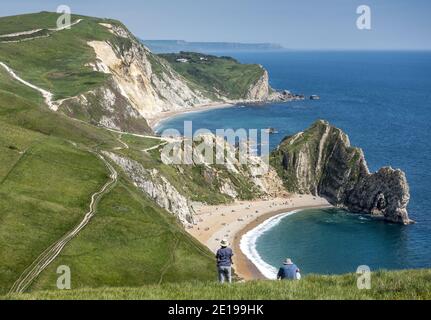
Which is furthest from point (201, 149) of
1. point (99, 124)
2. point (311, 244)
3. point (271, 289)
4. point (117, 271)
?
point (271, 289)

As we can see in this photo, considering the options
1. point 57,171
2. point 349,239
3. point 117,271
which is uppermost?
point 57,171

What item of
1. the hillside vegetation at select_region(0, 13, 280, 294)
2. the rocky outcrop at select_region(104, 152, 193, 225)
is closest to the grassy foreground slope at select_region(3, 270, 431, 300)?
the hillside vegetation at select_region(0, 13, 280, 294)

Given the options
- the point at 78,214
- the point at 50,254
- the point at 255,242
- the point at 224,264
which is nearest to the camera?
the point at 224,264

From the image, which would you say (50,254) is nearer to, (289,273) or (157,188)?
(289,273)

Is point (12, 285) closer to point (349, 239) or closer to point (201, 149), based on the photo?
point (349, 239)

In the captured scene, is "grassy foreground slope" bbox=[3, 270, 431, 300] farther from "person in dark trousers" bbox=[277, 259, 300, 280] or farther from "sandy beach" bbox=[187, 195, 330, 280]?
"sandy beach" bbox=[187, 195, 330, 280]

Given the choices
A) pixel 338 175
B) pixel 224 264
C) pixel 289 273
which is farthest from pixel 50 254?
pixel 338 175
